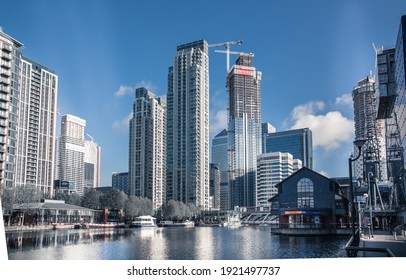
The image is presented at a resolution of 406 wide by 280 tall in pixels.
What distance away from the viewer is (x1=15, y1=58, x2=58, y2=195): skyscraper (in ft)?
39.2

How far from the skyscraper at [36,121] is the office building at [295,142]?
18.1 ft

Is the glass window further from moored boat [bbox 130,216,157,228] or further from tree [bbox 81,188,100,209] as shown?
moored boat [bbox 130,216,157,228]

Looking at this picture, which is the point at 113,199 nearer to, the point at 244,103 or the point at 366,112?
the point at 244,103

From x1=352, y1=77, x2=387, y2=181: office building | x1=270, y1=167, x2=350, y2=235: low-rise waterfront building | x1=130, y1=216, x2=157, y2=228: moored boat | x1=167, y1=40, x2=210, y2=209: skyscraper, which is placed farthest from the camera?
x1=130, y1=216, x2=157, y2=228: moored boat

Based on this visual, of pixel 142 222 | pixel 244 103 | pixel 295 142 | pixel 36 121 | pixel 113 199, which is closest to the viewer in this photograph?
pixel 295 142

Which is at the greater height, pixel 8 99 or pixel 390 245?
pixel 8 99

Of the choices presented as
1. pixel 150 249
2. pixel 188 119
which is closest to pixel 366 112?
pixel 150 249

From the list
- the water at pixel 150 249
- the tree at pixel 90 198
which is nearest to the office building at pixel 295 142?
the water at pixel 150 249

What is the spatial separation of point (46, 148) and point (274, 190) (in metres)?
12.5

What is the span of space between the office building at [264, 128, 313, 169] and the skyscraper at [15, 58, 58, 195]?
553 cm

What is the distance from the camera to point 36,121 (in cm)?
1577

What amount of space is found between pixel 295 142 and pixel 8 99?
8.17m

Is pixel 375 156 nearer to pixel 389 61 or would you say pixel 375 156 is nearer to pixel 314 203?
pixel 314 203

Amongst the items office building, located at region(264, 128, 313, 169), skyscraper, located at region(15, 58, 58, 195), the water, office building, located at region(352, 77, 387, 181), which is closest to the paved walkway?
the water
